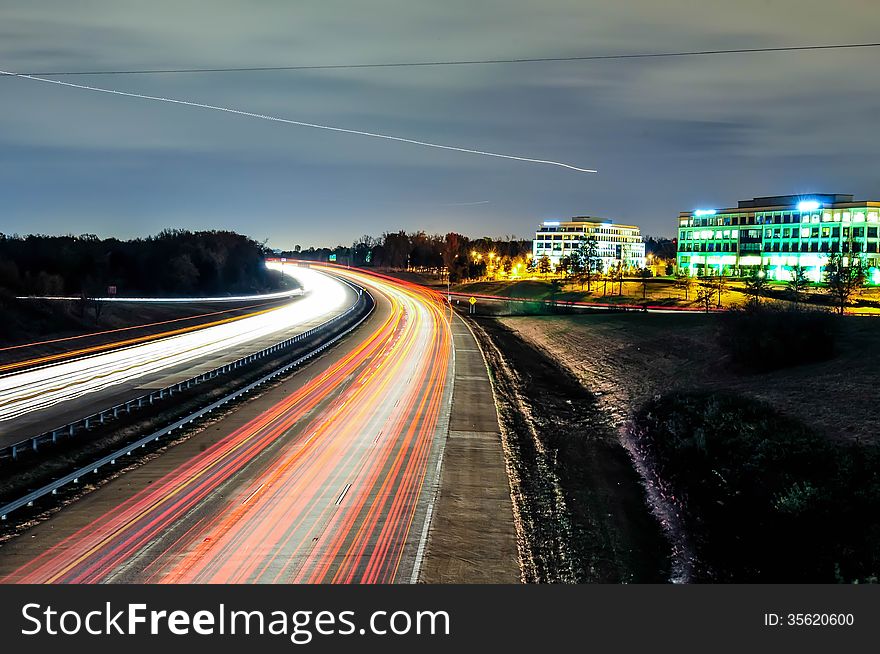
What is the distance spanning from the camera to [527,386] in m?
44.1

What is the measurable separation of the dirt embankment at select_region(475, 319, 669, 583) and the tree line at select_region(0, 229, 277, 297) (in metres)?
68.3

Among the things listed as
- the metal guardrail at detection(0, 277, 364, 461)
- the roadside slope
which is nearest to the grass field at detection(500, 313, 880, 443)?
the roadside slope

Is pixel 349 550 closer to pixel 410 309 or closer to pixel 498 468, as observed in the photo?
pixel 498 468

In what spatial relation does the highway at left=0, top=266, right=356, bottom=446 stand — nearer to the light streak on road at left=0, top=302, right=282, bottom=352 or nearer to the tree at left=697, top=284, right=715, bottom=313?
A: the light streak on road at left=0, top=302, right=282, bottom=352

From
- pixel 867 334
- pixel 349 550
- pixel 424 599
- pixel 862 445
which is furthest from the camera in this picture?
pixel 867 334

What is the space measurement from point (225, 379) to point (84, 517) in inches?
928

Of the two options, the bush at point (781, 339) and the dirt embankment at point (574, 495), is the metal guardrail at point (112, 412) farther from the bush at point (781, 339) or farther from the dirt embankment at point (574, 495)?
the bush at point (781, 339)

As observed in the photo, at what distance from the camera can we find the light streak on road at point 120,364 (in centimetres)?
3450

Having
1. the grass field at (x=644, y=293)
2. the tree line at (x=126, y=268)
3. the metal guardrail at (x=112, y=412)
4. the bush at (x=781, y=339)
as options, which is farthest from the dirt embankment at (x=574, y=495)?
the tree line at (x=126, y=268)

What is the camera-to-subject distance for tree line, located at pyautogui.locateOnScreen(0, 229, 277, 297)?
91181 millimetres

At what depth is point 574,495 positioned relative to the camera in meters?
22.9

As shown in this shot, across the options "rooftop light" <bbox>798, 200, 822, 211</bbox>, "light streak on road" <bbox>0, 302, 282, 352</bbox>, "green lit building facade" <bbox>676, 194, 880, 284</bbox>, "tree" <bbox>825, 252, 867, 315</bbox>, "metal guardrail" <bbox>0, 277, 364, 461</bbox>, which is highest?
"rooftop light" <bbox>798, 200, 822, 211</bbox>

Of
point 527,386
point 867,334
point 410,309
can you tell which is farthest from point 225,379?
point 410,309

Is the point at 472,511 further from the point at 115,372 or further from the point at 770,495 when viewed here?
the point at 115,372
